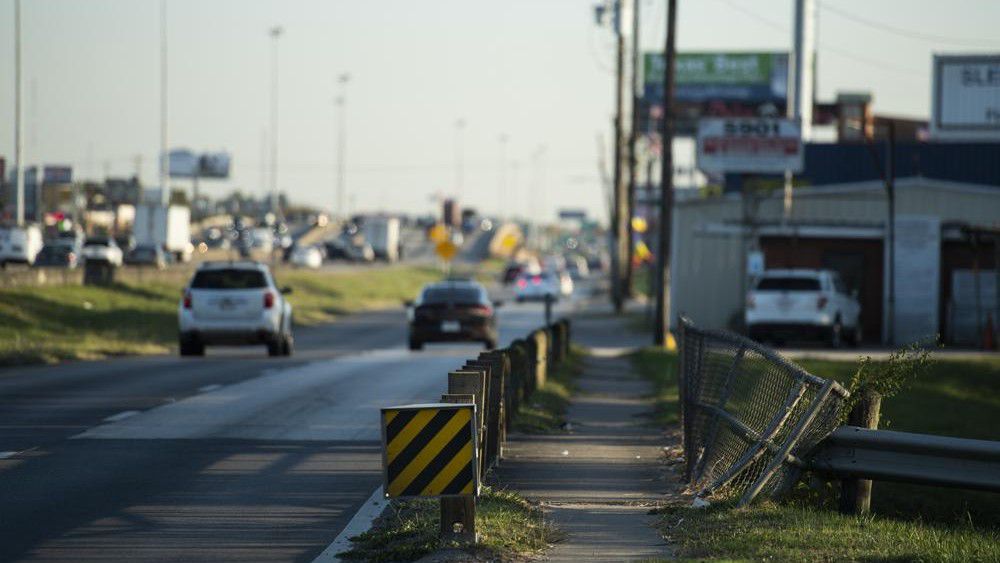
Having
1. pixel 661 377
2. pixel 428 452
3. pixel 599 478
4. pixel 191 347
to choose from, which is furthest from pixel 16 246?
pixel 428 452

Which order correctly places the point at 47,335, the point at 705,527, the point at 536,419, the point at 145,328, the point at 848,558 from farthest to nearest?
the point at 145,328
the point at 47,335
the point at 536,419
the point at 705,527
the point at 848,558

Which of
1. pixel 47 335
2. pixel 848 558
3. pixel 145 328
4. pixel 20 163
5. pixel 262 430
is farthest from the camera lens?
pixel 20 163

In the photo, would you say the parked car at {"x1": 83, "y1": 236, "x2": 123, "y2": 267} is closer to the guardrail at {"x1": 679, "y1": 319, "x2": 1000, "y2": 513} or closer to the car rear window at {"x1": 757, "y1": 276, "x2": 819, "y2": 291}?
the car rear window at {"x1": 757, "y1": 276, "x2": 819, "y2": 291}

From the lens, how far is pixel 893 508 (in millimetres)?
16984

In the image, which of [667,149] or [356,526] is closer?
[356,526]

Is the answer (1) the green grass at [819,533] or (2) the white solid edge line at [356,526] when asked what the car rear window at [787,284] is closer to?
(1) the green grass at [819,533]

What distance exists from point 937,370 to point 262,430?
720 inches

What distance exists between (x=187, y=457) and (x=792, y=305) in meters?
25.7

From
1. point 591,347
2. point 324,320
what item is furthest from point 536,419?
point 324,320

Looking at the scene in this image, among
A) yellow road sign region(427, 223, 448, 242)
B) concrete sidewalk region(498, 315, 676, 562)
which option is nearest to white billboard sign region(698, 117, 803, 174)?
yellow road sign region(427, 223, 448, 242)

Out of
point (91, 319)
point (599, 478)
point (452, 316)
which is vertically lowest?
point (91, 319)

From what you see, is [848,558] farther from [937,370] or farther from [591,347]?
[591,347]

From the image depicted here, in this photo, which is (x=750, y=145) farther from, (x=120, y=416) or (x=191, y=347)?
(x=120, y=416)

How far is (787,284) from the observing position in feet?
128
